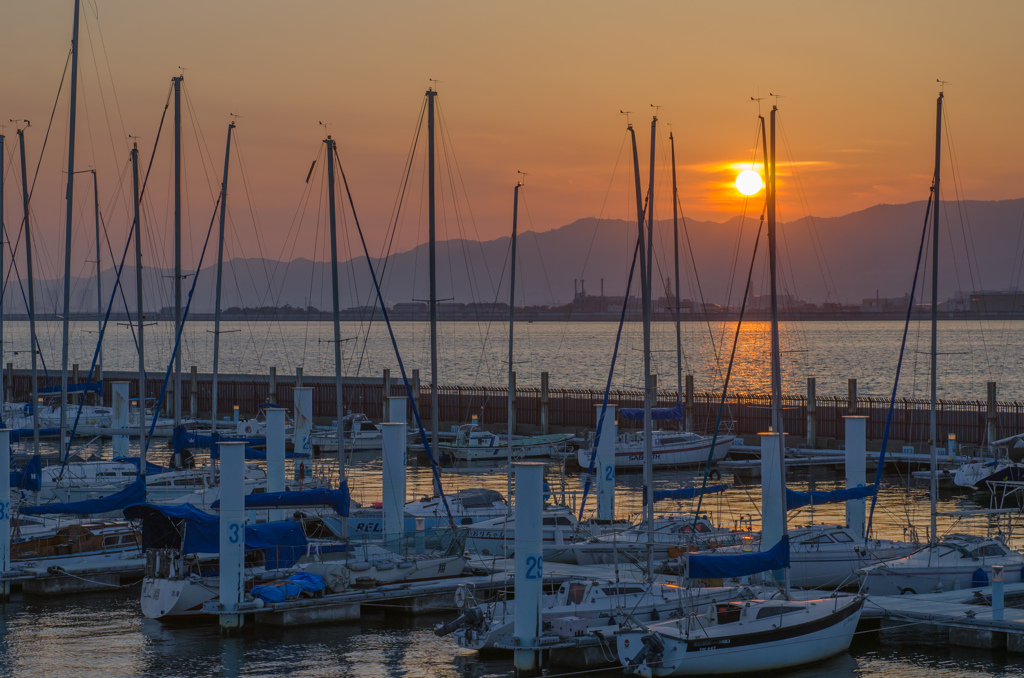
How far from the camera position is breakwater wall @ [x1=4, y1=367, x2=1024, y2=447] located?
5022 centimetres

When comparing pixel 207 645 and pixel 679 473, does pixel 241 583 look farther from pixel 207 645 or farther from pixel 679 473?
pixel 679 473

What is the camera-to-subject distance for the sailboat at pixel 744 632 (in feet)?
65.8

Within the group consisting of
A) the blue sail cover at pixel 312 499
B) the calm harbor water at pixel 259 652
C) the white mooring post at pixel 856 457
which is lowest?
the calm harbor water at pixel 259 652

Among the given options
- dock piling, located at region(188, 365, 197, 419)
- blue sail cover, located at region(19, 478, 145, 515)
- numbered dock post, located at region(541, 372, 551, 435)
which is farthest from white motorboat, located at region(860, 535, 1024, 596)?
dock piling, located at region(188, 365, 197, 419)

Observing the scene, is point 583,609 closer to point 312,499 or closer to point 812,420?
point 312,499

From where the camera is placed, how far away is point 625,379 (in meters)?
156

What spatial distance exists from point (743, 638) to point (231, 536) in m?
10.6

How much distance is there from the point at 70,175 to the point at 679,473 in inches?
1085

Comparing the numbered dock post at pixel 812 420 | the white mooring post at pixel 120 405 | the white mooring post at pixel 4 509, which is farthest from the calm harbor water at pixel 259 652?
the numbered dock post at pixel 812 420

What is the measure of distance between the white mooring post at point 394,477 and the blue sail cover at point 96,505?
659cm

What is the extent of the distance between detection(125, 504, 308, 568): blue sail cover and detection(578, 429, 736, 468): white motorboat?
80.6 ft

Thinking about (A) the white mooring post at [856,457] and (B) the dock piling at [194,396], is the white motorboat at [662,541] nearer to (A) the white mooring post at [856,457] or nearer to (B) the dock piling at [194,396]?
(A) the white mooring post at [856,457]

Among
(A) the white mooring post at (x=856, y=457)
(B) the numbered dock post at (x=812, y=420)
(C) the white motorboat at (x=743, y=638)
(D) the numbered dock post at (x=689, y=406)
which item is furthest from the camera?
(D) the numbered dock post at (x=689, y=406)

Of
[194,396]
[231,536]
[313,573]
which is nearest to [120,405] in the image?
[194,396]
